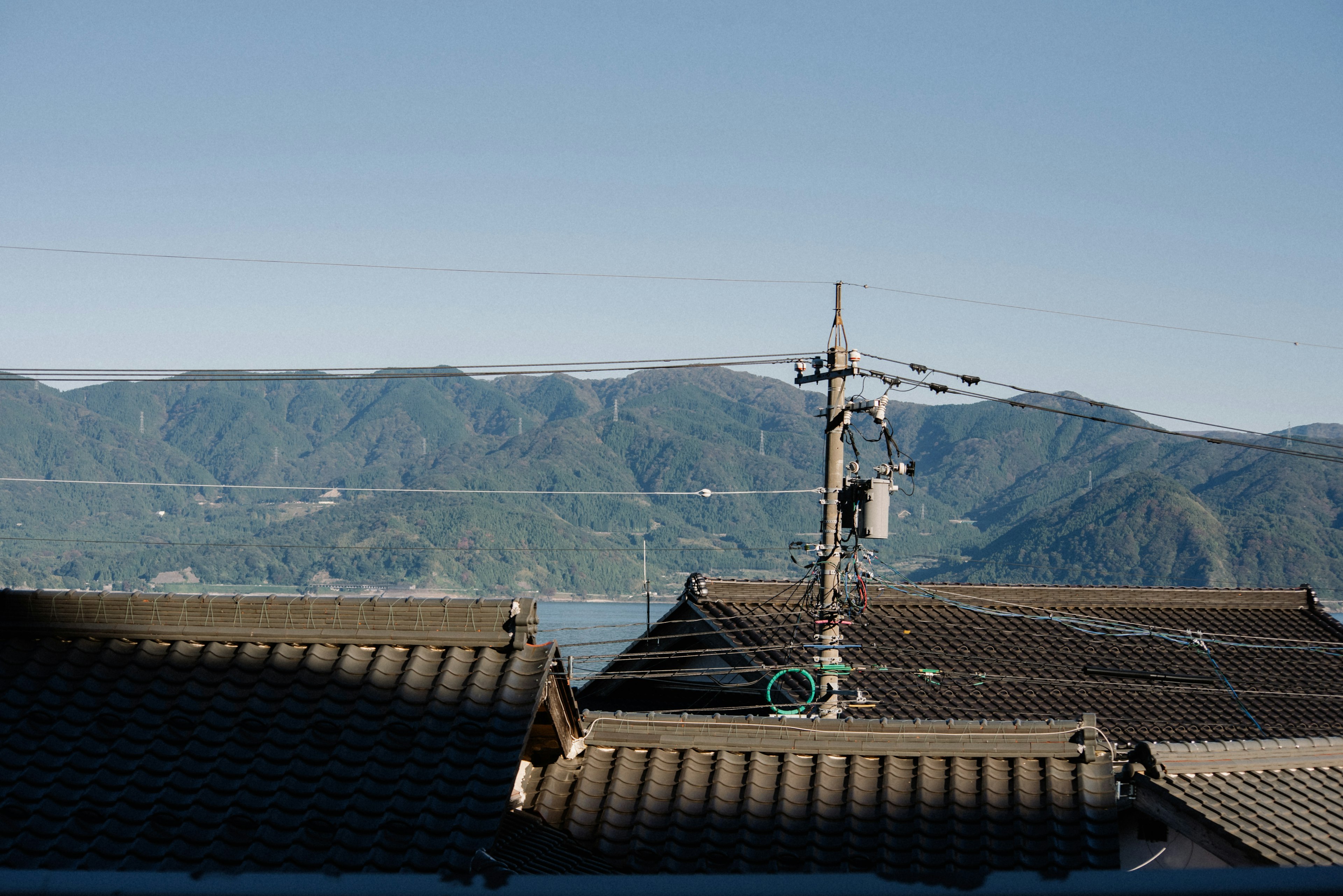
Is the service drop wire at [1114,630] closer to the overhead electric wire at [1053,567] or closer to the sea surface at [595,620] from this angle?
the sea surface at [595,620]

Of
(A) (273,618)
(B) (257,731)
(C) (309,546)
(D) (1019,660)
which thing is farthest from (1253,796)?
(C) (309,546)

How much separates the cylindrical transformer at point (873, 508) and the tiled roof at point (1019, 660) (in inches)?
63.0

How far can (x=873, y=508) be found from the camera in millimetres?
15562

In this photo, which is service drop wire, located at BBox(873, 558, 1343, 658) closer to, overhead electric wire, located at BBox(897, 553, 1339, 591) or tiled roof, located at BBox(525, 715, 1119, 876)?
tiled roof, located at BBox(525, 715, 1119, 876)

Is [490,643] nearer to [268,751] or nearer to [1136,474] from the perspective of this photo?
[268,751]

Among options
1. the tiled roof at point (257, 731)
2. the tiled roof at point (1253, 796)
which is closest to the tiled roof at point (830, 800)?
the tiled roof at point (257, 731)

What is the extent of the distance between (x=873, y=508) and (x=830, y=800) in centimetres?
839

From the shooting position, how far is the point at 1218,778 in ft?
36.7

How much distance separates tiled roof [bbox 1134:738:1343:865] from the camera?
386 inches

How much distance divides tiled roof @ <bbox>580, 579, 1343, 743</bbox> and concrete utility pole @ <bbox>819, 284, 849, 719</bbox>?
48cm

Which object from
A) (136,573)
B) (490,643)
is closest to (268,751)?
(490,643)

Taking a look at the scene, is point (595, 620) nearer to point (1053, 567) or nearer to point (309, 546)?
point (1053, 567)

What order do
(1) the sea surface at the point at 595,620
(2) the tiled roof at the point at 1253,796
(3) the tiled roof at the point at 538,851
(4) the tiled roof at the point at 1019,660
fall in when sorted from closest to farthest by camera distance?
1. (3) the tiled roof at the point at 538,851
2. (2) the tiled roof at the point at 1253,796
3. (4) the tiled roof at the point at 1019,660
4. (1) the sea surface at the point at 595,620

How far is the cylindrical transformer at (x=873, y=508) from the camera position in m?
15.5
